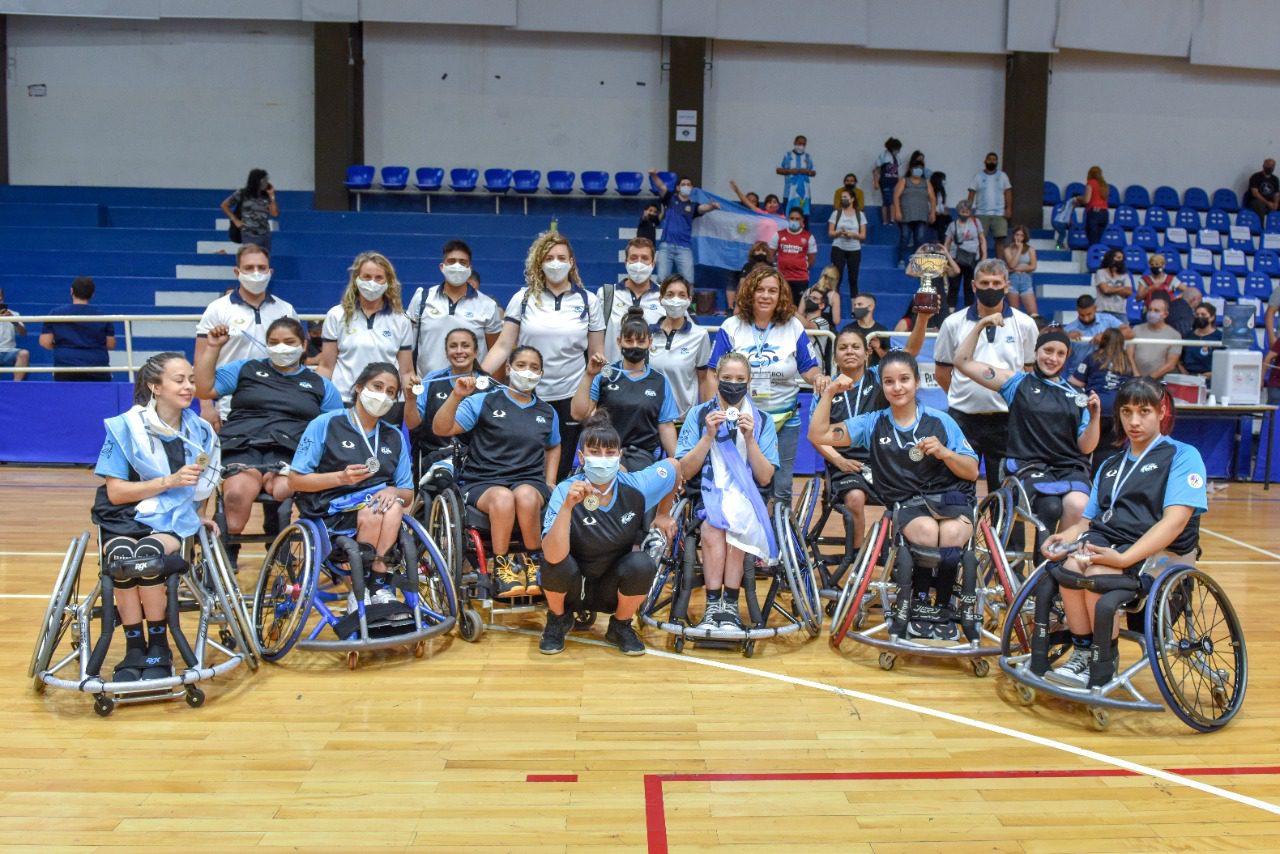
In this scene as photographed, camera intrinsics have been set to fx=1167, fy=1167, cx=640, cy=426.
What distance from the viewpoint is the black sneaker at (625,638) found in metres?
4.15

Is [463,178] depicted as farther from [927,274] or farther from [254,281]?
[927,274]

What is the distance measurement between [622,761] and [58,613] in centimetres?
175

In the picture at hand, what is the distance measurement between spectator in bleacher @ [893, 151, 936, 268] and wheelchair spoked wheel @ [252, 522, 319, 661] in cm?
886

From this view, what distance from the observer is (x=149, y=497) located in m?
3.61

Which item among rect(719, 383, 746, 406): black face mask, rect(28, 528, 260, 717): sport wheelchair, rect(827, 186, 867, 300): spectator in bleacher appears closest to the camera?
rect(28, 528, 260, 717): sport wheelchair

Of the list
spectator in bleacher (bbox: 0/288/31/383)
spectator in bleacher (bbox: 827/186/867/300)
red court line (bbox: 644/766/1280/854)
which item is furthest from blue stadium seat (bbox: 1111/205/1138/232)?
spectator in bleacher (bbox: 0/288/31/383)

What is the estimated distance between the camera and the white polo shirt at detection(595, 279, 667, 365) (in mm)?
5164

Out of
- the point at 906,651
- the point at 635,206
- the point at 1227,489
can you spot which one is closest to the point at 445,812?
the point at 906,651

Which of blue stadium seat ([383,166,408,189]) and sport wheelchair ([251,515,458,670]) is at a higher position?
blue stadium seat ([383,166,408,189])

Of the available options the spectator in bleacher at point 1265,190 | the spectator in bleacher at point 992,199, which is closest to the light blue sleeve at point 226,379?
the spectator in bleacher at point 992,199

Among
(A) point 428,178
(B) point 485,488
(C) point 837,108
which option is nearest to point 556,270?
(B) point 485,488

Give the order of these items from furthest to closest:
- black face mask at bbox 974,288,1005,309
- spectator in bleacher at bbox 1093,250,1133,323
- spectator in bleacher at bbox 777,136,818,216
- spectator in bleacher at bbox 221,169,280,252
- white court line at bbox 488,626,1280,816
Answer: spectator in bleacher at bbox 777,136,818,216 < spectator in bleacher at bbox 1093,250,1133,323 < spectator in bleacher at bbox 221,169,280,252 < black face mask at bbox 974,288,1005,309 < white court line at bbox 488,626,1280,816

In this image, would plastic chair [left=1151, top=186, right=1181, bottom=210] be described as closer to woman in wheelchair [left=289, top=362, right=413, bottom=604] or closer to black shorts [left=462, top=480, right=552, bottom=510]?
black shorts [left=462, top=480, right=552, bottom=510]

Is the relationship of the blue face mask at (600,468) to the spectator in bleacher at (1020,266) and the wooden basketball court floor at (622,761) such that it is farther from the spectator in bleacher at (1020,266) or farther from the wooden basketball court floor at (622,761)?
the spectator in bleacher at (1020,266)
